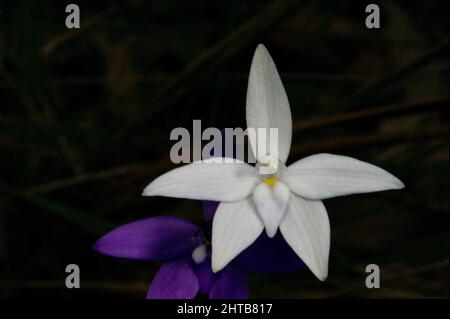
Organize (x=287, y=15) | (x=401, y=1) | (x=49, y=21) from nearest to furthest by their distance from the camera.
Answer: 1. (x=287, y=15)
2. (x=49, y=21)
3. (x=401, y=1)

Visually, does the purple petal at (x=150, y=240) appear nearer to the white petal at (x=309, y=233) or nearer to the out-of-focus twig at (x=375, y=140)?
→ the white petal at (x=309, y=233)

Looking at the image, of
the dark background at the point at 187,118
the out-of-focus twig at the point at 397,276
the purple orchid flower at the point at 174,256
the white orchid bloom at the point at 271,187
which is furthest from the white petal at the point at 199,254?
the out-of-focus twig at the point at 397,276

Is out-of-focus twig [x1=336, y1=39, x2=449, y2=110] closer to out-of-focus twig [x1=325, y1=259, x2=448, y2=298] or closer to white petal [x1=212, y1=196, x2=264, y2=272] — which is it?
out-of-focus twig [x1=325, y1=259, x2=448, y2=298]

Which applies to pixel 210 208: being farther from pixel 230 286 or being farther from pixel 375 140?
pixel 375 140

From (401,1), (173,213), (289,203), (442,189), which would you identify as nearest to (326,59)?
(401,1)

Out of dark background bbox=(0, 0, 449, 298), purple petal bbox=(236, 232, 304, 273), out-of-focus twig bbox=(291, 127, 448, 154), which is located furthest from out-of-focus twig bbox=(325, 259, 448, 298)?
purple petal bbox=(236, 232, 304, 273)
